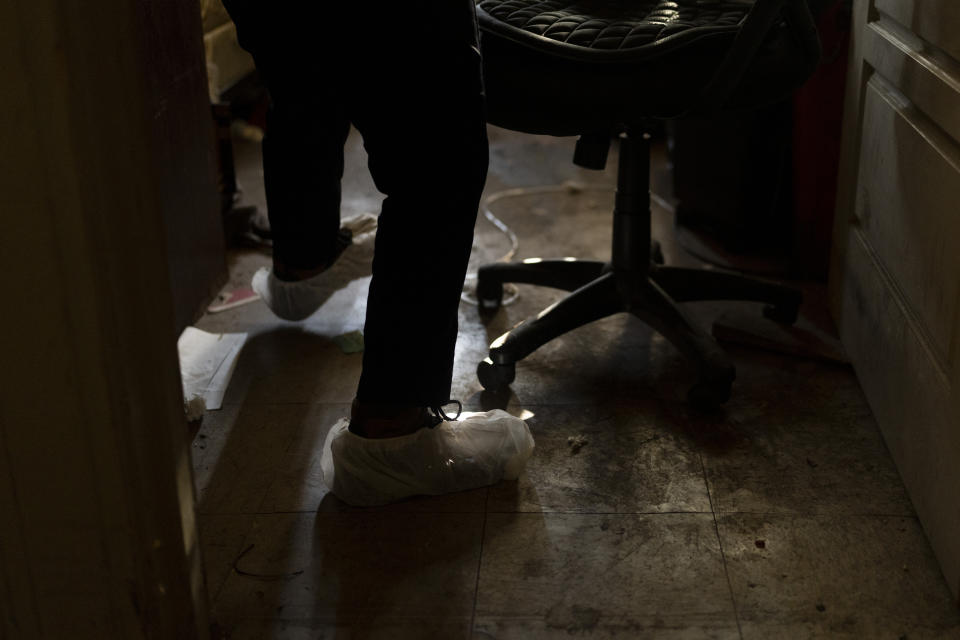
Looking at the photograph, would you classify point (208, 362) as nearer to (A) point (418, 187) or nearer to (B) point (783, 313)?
(A) point (418, 187)

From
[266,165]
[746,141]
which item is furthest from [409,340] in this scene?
[746,141]

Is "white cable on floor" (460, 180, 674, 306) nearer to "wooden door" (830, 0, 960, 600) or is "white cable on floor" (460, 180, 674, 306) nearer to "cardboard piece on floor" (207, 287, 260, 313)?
"cardboard piece on floor" (207, 287, 260, 313)

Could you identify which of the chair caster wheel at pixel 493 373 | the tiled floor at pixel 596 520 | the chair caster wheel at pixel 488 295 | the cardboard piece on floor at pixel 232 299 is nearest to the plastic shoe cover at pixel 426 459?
the tiled floor at pixel 596 520

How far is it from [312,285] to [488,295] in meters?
0.33

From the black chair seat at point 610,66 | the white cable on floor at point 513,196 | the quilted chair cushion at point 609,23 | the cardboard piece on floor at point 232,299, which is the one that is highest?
the quilted chair cushion at point 609,23

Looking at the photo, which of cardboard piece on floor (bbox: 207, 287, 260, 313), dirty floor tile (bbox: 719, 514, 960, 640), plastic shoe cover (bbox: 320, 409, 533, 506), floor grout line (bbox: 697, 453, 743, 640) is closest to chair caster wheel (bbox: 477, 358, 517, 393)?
plastic shoe cover (bbox: 320, 409, 533, 506)

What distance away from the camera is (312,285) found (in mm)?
1704

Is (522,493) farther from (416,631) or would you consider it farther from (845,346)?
(845,346)

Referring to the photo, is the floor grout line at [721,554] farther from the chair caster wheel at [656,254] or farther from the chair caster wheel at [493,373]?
the chair caster wheel at [656,254]

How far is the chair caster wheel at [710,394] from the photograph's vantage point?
1446 mm

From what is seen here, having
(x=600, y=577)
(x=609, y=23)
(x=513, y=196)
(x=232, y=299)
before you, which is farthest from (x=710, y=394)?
(x=513, y=196)

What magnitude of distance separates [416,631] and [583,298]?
71 centimetres

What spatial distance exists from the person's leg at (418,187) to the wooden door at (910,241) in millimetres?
532

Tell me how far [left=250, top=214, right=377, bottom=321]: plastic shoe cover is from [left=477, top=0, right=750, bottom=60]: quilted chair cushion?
0.50m
